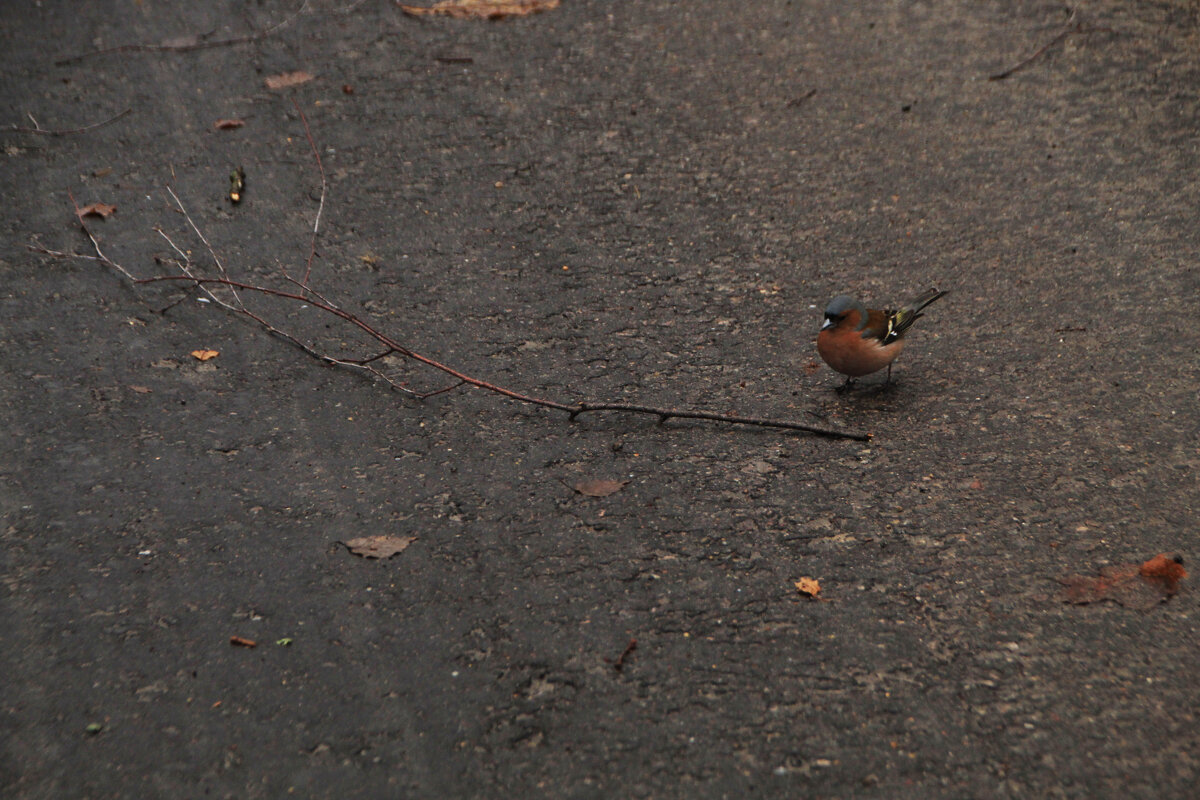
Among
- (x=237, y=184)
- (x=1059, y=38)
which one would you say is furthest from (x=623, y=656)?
(x=1059, y=38)

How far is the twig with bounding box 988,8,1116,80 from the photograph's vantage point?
6402 mm

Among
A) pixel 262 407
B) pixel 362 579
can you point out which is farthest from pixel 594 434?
pixel 262 407

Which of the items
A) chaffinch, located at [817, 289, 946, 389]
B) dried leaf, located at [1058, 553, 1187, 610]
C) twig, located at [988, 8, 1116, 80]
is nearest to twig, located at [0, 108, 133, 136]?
chaffinch, located at [817, 289, 946, 389]

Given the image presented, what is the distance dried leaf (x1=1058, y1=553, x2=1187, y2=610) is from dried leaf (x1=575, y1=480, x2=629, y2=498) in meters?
1.54

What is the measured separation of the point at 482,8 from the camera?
752cm

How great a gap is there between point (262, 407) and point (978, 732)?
296 centimetres

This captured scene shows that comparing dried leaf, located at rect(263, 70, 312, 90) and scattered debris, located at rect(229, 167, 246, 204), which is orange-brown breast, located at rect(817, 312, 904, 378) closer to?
scattered debris, located at rect(229, 167, 246, 204)

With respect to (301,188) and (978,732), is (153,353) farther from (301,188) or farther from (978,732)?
(978,732)

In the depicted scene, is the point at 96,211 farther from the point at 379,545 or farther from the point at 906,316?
the point at 906,316

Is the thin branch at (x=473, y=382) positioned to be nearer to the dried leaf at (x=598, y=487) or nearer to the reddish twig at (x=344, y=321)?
the reddish twig at (x=344, y=321)

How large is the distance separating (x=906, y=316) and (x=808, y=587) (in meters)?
1.50

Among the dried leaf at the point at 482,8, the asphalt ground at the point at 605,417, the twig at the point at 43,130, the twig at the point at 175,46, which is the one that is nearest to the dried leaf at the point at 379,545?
the asphalt ground at the point at 605,417

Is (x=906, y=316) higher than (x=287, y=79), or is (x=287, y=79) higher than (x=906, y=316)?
(x=287, y=79)

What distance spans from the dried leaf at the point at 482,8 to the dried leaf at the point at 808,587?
5.71m
